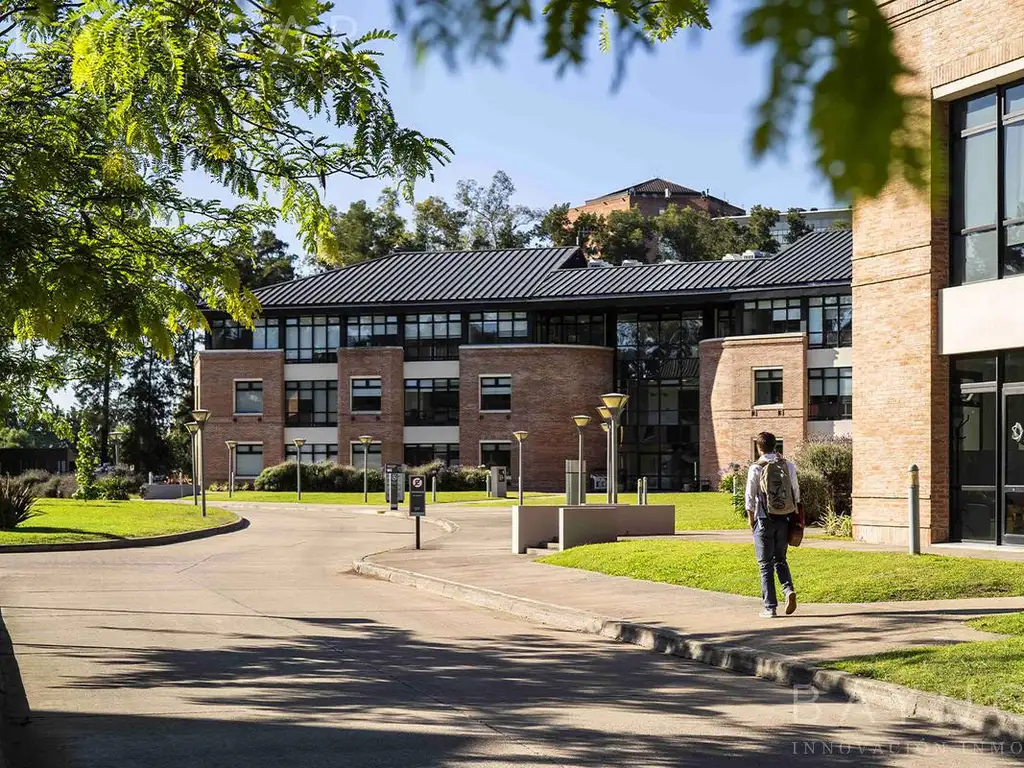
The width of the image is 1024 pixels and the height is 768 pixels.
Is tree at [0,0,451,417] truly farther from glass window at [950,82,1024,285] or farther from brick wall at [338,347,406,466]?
brick wall at [338,347,406,466]

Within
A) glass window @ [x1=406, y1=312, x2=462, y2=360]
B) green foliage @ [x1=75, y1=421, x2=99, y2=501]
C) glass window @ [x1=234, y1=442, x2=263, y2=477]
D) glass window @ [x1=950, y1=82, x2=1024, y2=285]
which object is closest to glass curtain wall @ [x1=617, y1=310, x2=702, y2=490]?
glass window @ [x1=406, y1=312, x2=462, y2=360]

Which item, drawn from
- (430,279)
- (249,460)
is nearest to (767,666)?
(430,279)

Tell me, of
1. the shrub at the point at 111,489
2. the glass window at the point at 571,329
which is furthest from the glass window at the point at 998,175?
the glass window at the point at 571,329

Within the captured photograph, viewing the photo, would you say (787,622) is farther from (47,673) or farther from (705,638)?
(47,673)

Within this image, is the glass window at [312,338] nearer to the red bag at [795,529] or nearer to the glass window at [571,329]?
the glass window at [571,329]

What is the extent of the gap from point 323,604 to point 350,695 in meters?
7.83

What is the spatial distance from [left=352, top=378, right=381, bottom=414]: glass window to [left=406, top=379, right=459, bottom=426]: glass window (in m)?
1.77

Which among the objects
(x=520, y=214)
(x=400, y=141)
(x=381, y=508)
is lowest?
(x=381, y=508)

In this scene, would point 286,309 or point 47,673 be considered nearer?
point 47,673

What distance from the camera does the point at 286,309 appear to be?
7731 centimetres

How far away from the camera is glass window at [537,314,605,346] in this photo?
74938mm

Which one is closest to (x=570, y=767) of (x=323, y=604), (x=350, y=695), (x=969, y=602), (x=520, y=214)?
(x=350, y=695)

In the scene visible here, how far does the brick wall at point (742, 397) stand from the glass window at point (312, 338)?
74.7 feet

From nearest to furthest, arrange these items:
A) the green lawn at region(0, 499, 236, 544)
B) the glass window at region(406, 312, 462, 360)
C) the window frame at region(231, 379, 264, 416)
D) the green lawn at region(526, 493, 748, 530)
Result: the green lawn at region(0, 499, 236, 544), the green lawn at region(526, 493, 748, 530), the glass window at region(406, 312, 462, 360), the window frame at region(231, 379, 264, 416)
